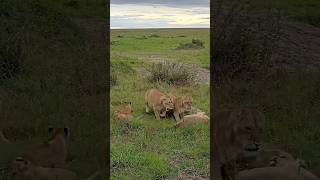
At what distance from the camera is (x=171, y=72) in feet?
10.1

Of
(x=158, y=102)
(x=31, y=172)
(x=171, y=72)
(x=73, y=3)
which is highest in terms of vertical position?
(x=73, y=3)

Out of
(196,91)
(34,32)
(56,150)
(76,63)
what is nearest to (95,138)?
(56,150)

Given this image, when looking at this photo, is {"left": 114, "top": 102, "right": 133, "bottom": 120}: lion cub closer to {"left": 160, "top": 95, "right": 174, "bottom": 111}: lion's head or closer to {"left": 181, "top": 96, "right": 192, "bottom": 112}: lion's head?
{"left": 160, "top": 95, "right": 174, "bottom": 111}: lion's head

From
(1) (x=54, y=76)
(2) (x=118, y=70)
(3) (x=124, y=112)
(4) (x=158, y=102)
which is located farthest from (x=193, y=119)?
(1) (x=54, y=76)

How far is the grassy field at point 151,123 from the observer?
285cm

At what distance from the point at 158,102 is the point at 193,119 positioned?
226 millimetres

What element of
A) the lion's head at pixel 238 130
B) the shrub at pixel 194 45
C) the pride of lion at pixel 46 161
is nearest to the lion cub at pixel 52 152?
the pride of lion at pixel 46 161

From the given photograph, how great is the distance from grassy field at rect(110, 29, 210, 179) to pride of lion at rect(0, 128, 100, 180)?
47 centimetres

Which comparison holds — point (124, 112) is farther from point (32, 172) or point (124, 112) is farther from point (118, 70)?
point (32, 172)

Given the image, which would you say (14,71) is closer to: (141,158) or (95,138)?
(95,138)

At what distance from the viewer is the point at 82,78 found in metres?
2.56

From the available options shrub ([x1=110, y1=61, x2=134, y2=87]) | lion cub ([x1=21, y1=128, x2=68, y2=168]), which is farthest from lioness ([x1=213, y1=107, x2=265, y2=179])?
shrub ([x1=110, y1=61, x2=134, y2=87])

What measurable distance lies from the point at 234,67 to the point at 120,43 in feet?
2.52

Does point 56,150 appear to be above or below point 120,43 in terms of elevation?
below
